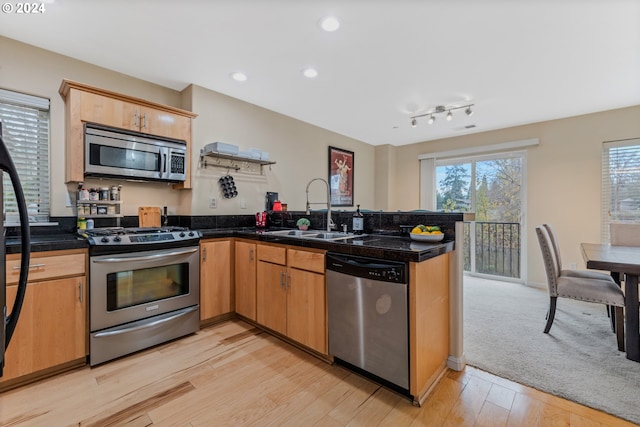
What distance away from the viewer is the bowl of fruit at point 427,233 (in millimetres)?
2023

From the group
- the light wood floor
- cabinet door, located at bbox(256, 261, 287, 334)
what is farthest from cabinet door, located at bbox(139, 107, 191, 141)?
the light wood floor

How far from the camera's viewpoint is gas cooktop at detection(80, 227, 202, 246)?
2.13 m

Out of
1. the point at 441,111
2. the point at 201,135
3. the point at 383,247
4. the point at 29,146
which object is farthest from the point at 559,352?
the point at 29,146

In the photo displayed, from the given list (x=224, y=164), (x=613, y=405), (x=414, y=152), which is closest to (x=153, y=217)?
(x=224, y=164)

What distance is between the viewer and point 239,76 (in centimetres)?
299

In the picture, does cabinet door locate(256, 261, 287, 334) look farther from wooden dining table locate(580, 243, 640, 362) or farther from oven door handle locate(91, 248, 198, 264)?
wooden dining table locate(580, 243, 640, 362)

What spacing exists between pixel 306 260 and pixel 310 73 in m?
1.96

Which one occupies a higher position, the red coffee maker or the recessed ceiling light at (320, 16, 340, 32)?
the recessed ceiling light at (320, 16, 340, 32)

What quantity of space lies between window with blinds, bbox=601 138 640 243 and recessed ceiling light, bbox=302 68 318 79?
3.99 m

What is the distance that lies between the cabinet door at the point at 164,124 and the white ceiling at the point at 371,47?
427 mm

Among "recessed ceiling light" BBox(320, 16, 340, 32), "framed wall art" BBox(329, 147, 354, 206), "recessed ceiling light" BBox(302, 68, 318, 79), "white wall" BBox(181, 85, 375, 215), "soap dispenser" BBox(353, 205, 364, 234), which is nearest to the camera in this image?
"recessed ceiling light" BBox(320, 16, 340, 32)

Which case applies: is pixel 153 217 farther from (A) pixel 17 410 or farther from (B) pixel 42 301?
(A) pixel 17 410

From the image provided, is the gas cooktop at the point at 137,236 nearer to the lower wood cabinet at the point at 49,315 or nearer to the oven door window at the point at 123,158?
the lower wood cabinet at the point at 49,315

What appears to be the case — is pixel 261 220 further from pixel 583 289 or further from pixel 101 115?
pixel 583 289
